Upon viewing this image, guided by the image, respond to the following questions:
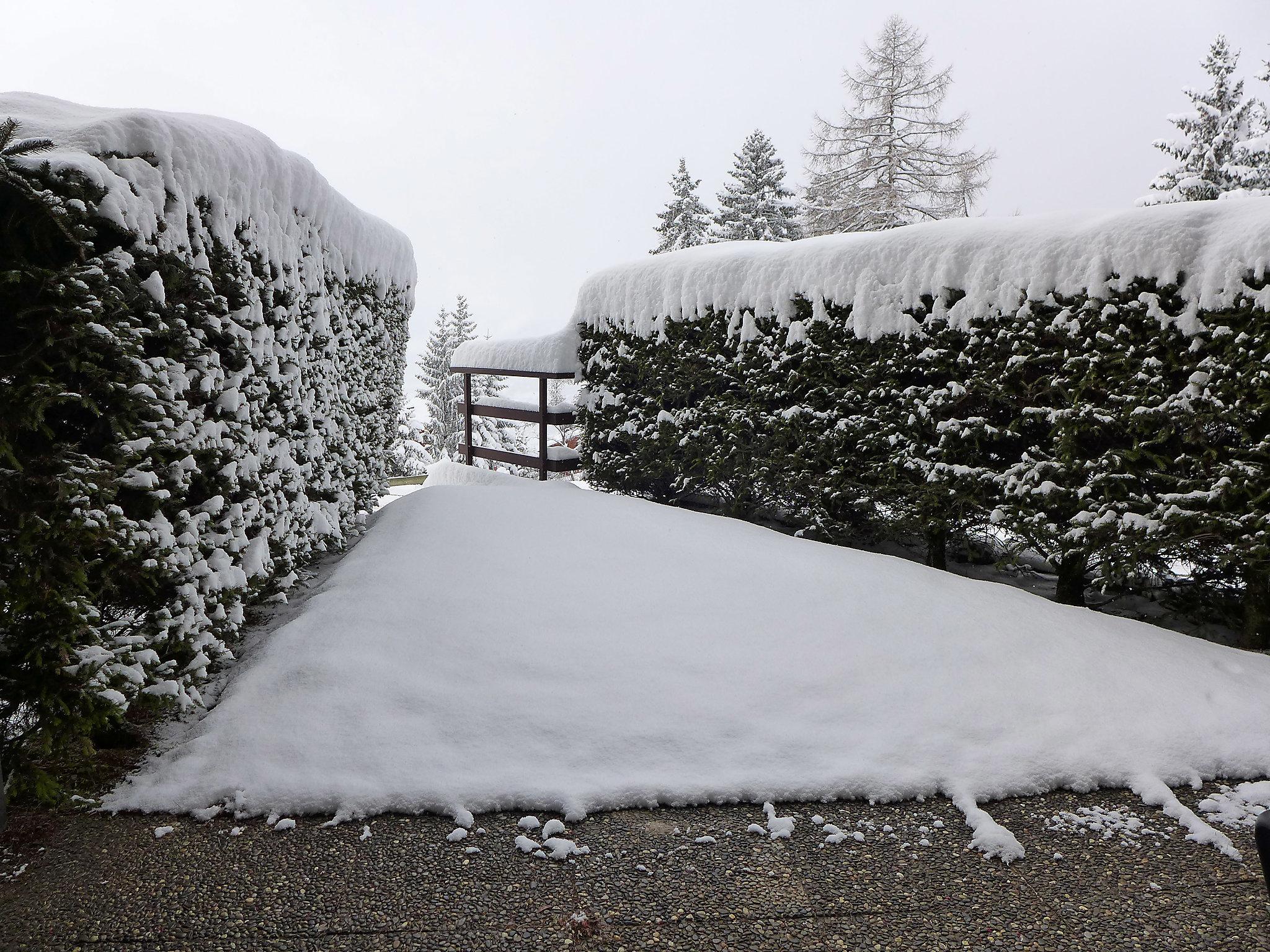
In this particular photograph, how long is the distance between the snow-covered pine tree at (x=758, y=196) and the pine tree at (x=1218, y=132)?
9.68 m

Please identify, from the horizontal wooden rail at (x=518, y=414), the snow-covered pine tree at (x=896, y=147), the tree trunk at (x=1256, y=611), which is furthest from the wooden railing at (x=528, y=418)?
the snow-covered pine tree at (x=896, y=147)

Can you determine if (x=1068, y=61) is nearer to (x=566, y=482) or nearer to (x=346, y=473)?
(x=566, y=482)

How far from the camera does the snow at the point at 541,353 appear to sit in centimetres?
843

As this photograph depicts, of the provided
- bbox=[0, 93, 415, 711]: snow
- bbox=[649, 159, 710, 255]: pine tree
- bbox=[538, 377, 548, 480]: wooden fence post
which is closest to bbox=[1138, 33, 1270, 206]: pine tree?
bbox=[649, 159, 710, 255]: pine tree

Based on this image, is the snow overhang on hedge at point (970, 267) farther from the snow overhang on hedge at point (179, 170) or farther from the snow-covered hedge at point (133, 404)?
the snow-covered hedge at point (133, 404)

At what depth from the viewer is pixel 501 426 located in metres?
24.8

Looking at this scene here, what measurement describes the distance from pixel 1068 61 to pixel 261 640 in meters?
29.0

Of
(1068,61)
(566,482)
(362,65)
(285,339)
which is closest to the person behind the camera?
(285,339)

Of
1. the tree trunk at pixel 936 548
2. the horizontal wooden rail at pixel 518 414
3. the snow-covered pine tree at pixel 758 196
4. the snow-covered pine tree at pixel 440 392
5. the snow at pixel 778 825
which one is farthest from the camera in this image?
the snow-covered pine tree at pixel 440 392

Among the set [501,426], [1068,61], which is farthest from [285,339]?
[1068,61]

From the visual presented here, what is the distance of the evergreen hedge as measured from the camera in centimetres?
407

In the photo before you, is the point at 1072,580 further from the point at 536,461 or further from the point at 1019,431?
the point at 536,461

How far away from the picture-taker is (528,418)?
9.36 metres

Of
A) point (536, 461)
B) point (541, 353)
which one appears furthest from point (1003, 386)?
point (536, 461)
